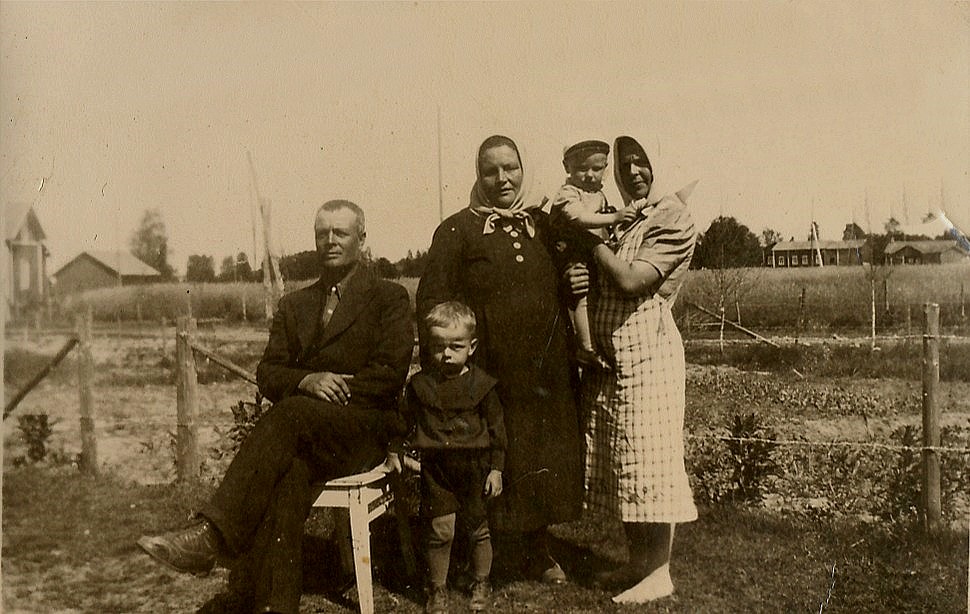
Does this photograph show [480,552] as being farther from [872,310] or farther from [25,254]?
[25,254]

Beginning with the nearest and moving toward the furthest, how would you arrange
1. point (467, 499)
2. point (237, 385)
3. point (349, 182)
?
point (467, 499) < point (349, 182) < point (237, 385)

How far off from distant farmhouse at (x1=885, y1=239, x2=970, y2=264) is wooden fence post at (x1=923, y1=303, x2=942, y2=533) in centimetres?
17

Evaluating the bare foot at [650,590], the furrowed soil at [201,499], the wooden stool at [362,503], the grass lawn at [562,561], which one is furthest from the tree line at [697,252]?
the bare foot at [650,590]

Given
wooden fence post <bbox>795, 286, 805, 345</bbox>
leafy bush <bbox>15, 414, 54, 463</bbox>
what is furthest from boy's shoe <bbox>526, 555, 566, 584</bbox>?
leafy bush <bbox>15, 414, 54, 463</bbox>

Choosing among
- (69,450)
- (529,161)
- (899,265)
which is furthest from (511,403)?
(69,450)

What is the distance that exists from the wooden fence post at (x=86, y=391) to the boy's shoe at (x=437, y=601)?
1.47 metres

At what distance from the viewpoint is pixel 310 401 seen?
2.74m

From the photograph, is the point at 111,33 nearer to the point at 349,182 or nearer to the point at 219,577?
the point at 349,182

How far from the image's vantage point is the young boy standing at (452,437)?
2701 millimetres

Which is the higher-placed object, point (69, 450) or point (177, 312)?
point (177, 312)

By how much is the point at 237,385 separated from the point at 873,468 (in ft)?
8.18

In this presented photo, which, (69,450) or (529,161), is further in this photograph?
(69,450)

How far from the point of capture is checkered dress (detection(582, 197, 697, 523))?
281 cm

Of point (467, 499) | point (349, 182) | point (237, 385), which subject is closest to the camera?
point (467, 499)
